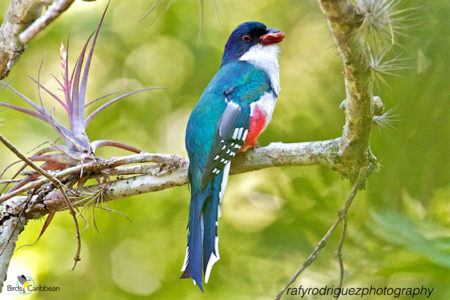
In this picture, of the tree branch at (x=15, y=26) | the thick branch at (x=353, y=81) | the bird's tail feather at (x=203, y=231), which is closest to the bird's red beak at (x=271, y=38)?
the bird's tail feather at (x=203, y=231)

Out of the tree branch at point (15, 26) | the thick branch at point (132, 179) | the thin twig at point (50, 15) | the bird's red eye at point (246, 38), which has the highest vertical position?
the thin twig at point (50, 15)

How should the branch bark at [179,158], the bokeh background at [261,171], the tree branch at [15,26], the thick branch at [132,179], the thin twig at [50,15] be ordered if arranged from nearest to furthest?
the thin twig at [50,15], the branch bark at [179,158], the bokeh background at [261,171], the tree branch at [15,26], the thick branch at [132,179]

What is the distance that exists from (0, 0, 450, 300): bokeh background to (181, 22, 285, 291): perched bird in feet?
1.06

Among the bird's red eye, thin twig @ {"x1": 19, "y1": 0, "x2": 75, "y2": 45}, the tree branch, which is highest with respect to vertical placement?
thin twig @ {"x1": 19, "y1": 0, "x2": 75, "y2": 45}

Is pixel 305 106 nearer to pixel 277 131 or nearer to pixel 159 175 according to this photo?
pixel 277 131

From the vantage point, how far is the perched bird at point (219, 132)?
8.09 ft

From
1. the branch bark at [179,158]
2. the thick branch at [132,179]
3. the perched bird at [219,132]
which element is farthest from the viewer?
the thick branch at [132,179]

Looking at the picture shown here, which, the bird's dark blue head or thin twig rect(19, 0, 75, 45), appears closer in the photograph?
thin twig rect(19, 0, 75, 45)

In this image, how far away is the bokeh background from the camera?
6.27 ft

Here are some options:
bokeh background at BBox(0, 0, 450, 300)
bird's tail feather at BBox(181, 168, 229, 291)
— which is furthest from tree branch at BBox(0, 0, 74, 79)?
bird's tail feather at BBox(181, 168, 229, 291)

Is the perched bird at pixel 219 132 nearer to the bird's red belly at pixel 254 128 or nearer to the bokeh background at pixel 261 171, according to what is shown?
the bird's red belly at pixel 254 128

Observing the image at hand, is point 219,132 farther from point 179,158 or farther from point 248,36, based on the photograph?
point 248,36

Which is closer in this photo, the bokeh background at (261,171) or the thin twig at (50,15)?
the thin twig at (50,15)

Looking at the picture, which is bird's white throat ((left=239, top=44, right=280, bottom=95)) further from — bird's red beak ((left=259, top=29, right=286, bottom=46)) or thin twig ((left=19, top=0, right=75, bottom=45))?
thin twig ((left=19, top=0, right=75, bottom=45))
